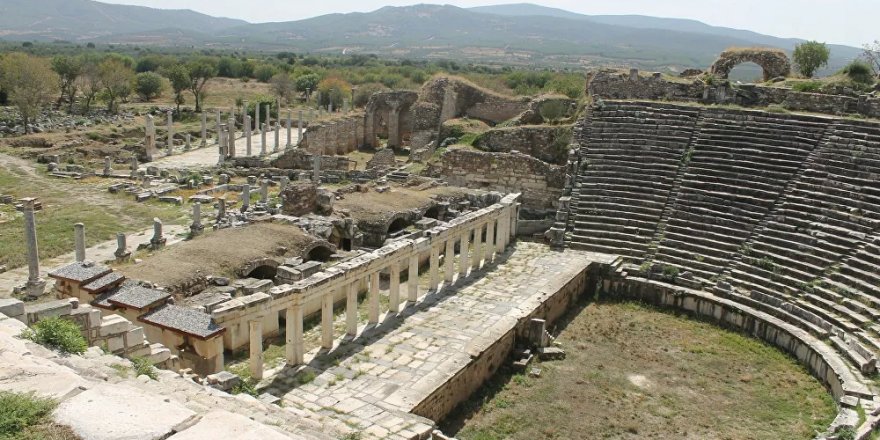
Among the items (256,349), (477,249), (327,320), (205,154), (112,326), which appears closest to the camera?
(112,326)

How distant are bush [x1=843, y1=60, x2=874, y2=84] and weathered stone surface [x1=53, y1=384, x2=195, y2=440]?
103 feet

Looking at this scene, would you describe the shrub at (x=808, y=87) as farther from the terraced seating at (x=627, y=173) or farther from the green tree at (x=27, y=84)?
the green tree at (x=27, y=84)

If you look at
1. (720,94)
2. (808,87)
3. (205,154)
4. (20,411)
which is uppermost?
(808,87)

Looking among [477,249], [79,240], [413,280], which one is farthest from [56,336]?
[477,249]

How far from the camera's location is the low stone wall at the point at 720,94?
27.4m

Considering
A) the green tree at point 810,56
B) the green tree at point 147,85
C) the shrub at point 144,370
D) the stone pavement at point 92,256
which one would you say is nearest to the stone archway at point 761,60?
the green tree at point 810,56

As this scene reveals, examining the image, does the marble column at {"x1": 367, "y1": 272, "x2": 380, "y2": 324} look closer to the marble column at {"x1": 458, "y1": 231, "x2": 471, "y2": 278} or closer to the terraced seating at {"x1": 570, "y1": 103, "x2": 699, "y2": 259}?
the marble column at {"x1": 458, "y1": 231, "x2": 471, "y2": 278}

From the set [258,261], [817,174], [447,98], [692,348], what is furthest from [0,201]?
[817,174]

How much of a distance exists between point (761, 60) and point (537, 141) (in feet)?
41.4

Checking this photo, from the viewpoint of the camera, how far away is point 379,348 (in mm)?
16219

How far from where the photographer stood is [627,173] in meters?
25.9

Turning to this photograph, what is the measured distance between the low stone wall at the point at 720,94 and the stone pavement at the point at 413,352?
1171 centimetres

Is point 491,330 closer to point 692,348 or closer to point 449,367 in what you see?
point 449,367

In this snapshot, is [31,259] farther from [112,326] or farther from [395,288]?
[395,288]
